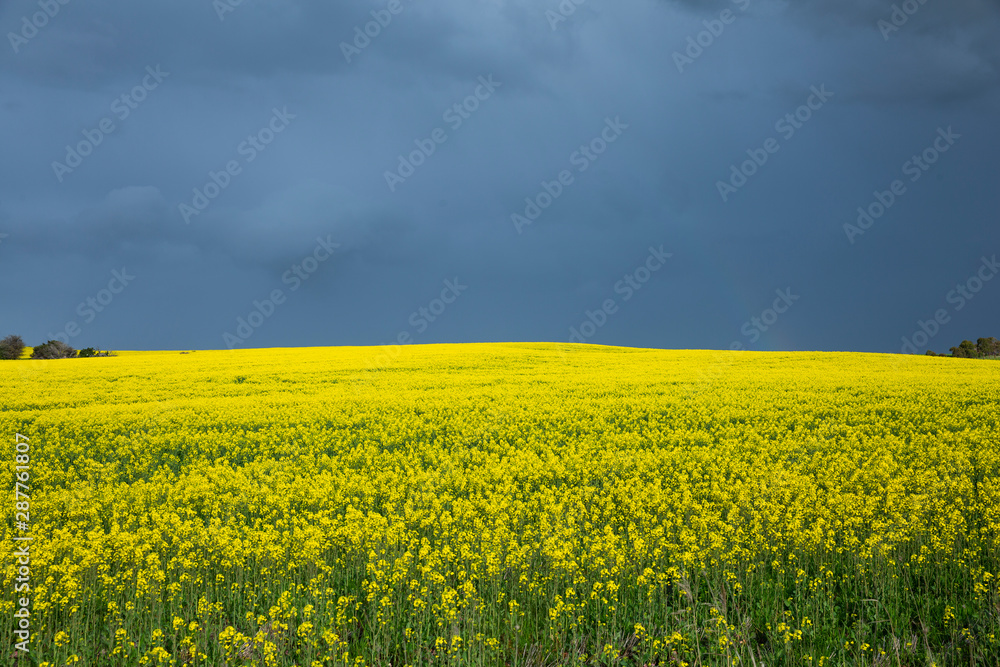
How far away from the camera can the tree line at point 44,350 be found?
55.2 m

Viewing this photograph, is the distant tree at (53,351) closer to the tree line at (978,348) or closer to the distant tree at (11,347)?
the distant tree at (11,347)

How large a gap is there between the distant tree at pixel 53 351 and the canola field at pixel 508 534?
145 ft

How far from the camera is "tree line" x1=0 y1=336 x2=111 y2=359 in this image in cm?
5516

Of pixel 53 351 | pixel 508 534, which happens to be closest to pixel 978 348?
pixel 508 534

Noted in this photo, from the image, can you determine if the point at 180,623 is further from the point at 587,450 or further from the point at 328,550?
the point at 587,450

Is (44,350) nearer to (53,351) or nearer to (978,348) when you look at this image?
(53,351)

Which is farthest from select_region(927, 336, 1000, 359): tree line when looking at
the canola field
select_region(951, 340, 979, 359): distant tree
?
the canola field

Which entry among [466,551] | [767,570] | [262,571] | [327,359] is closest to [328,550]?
[262,571]

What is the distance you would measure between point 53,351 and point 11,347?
189 inches

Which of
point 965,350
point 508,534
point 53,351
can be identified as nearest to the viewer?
point 508,534

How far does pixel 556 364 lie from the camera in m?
35.3

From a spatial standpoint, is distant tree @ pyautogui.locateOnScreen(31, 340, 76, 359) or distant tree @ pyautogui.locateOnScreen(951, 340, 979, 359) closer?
distant tree @ pyautogui.locateOnScreen(31, 340, 76, 359)

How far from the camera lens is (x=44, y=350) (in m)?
55.4

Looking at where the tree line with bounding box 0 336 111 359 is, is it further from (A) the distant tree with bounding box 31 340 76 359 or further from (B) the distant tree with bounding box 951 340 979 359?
(B) the distant tree with bounding box 951 340 979 359
